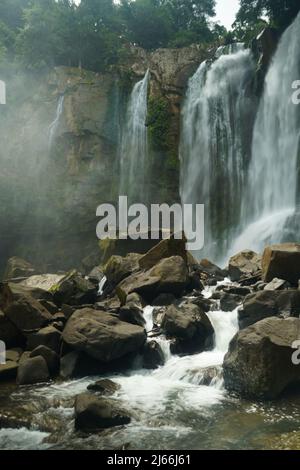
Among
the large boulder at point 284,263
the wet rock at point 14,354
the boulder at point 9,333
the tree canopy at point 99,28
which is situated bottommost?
the wet rock at point 14,354

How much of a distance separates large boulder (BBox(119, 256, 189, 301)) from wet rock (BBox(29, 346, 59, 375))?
3676mm

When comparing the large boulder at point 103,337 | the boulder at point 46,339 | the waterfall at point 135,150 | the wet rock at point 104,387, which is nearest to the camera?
the wet rock at point 104,387

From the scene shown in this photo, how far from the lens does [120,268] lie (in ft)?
52.1

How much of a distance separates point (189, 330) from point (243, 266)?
576 centimetres

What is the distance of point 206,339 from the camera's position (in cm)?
1048

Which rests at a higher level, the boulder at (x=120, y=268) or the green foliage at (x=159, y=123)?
the green foliage at (x=159, y=123)

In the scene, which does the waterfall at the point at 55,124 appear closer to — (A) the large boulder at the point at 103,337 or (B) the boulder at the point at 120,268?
(B) the boulder at the point at 120,268

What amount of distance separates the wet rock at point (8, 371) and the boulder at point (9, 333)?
1.44 meters

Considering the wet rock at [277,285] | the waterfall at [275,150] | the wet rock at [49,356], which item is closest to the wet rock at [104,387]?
the wet rock at [49,356]

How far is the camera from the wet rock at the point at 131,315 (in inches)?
450

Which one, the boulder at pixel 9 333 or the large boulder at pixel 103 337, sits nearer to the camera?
the large boulder at pixel 103 337

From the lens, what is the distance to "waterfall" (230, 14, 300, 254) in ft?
77.7

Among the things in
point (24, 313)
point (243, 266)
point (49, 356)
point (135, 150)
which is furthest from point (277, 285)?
point (135, 150)

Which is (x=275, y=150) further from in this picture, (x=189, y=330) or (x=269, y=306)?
(x=189, y=330)
